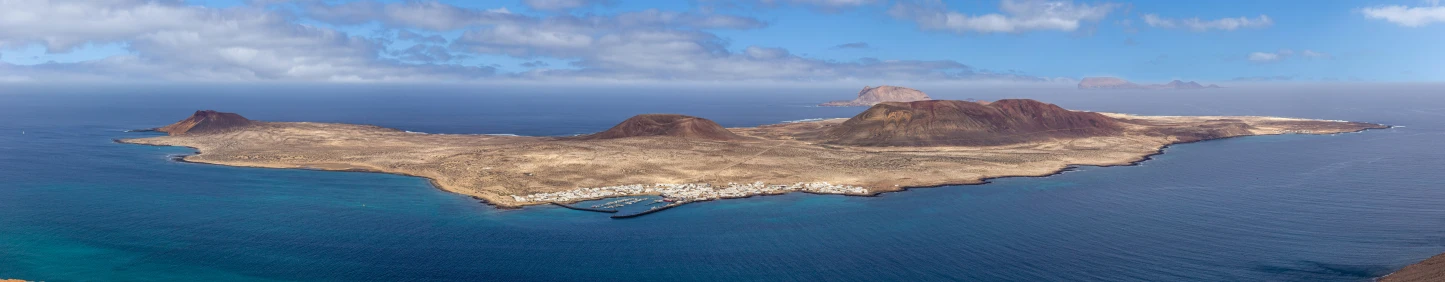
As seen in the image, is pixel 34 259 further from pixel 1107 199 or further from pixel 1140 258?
pixel 1107 199

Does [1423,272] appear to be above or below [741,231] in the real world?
below

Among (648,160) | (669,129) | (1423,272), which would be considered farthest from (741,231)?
(669,129)

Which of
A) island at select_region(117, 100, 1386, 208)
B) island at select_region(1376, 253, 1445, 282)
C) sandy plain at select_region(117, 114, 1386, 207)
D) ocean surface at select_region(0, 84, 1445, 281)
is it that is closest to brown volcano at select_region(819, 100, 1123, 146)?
island at select_region(117, 100, 1386, 208)

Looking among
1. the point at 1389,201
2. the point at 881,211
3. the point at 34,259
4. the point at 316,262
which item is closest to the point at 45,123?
the point at 34,259

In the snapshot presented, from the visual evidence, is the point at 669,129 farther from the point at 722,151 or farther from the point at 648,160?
the point at 648,160

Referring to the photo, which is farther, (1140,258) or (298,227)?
(298,227)

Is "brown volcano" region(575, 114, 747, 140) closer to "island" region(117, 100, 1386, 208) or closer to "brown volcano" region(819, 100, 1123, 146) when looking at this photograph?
"island" region(117, 100, 1386, 208)

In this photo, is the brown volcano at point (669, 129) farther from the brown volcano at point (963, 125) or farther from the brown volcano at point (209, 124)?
the brown volcano at point (209, 124)
